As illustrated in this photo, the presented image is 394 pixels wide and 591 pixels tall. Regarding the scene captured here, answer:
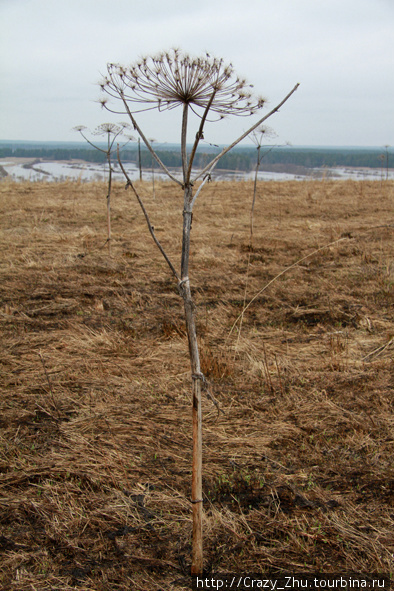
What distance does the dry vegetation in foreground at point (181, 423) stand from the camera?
1.92m

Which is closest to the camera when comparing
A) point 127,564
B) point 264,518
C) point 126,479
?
point 127,564

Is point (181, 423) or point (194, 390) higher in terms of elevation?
point (194, 390)

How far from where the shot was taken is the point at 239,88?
5.56 ft

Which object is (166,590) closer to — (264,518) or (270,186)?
(264,518)

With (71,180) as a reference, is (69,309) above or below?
below

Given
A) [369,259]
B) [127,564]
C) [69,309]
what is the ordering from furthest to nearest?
[369,259]
[69,309]
[127,564]

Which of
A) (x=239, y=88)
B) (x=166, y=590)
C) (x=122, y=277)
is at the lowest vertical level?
(x=166, y=590)

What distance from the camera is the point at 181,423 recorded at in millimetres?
2838

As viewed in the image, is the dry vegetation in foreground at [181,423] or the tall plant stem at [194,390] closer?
the tall plant stem at [194,390]

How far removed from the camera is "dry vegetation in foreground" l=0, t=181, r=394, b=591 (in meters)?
1.92

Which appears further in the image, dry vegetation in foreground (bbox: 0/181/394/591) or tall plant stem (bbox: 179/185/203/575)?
dry vegetation in foreground (bbox: 0/181/394/591)

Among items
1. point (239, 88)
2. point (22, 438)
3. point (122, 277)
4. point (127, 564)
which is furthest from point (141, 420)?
point (122, 277)

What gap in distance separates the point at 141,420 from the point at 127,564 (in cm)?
105

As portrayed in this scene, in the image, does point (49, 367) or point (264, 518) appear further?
point (49, 367)
